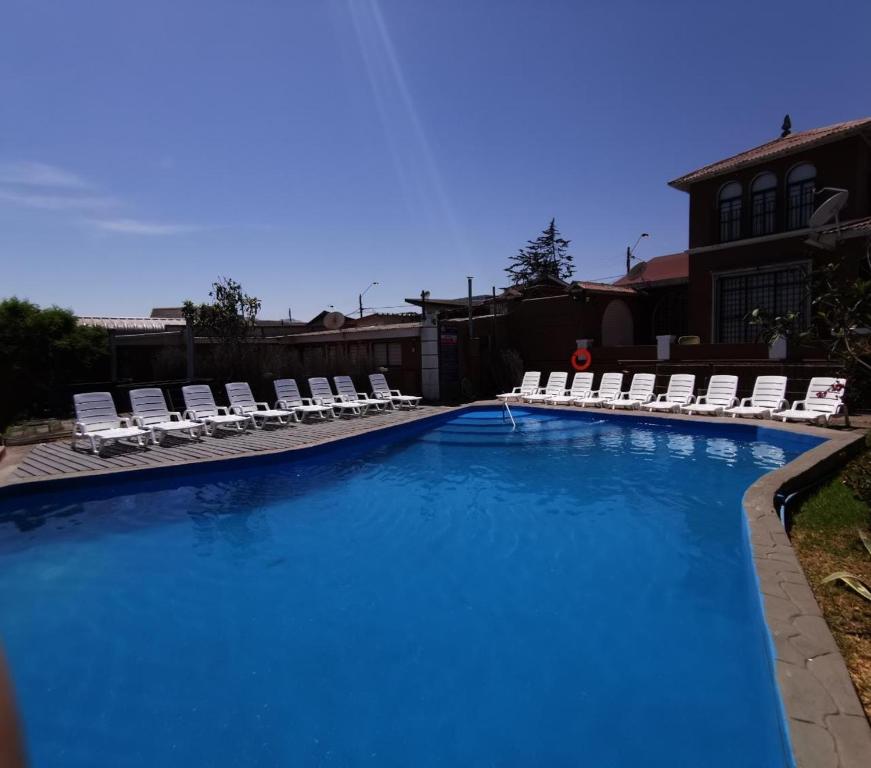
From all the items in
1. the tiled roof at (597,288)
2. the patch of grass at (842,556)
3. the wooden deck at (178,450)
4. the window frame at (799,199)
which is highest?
the window frame at (799,199)

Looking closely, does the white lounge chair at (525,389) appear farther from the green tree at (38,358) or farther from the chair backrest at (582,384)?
the green tree at (38,358)

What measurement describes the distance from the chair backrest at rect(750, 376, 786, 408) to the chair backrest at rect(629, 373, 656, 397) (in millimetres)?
2373

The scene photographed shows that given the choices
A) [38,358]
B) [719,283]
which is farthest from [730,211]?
[38,358]

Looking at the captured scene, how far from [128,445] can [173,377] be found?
18.6 ft

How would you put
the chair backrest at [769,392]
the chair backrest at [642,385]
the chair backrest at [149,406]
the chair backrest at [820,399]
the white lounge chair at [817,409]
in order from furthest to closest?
the chair backrest at [642,385] → the chair backrest at [769,392] → the chair backrest at [820,399] → the white lounge chair at [817,409] → the chair backrest at [149,406]

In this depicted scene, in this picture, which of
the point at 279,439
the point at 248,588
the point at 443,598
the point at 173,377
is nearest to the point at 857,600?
the point at 443,598

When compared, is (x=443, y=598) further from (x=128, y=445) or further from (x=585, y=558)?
(x=128, y=445)

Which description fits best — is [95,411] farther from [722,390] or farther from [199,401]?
[722,390]

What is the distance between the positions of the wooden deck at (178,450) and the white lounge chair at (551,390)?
13.5 feet

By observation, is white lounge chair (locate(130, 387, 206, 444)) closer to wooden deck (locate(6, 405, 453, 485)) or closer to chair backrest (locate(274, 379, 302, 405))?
wooden deck (locate(6, 405, 453, 485))

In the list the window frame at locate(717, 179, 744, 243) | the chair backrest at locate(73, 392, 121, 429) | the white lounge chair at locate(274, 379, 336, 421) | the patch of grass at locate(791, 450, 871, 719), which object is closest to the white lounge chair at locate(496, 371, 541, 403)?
the white lounge chair at locate(274, 379, 336, 421)

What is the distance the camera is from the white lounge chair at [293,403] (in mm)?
13219

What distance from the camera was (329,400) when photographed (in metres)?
14.1

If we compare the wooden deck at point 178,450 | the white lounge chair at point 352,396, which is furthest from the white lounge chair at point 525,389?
the wooden deck at point 178,450
